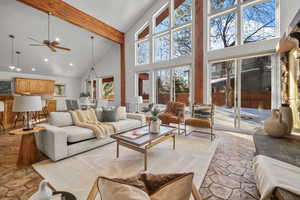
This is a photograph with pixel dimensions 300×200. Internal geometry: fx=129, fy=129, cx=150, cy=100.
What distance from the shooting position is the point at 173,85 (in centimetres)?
531

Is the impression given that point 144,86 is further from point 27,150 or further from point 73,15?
point 27,150

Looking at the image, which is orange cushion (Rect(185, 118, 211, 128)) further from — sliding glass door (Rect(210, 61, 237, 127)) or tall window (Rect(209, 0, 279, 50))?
tall window (Rect(209, 0, 279, 50))

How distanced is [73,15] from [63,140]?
14.7 ft

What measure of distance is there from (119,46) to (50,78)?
4.76m

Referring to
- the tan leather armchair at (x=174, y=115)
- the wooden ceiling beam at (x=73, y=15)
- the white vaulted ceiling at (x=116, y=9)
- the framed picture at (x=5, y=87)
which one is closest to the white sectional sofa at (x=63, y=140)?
the tan leather armchair at (x=174, y=115)

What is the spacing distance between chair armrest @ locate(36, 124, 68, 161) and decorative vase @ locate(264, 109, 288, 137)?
328 cm

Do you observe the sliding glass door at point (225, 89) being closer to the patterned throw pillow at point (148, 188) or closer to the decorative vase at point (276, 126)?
the decorative vase at point (276, 126)

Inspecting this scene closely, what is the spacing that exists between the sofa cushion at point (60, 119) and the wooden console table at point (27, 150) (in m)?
0.55

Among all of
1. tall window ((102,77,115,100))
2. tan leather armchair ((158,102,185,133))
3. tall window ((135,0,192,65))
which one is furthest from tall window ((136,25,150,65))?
tan leather armchair ((158,102,185,133))

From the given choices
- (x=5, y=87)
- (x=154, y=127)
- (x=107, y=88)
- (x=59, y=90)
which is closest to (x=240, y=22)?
(x=154, y=127)

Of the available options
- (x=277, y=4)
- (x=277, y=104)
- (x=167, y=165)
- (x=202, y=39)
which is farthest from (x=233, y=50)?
(x=167, y=165)

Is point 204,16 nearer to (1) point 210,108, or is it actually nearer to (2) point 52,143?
(1) point 210,108

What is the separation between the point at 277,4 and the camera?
344cm

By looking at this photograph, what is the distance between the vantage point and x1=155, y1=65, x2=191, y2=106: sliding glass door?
16.3 feet
